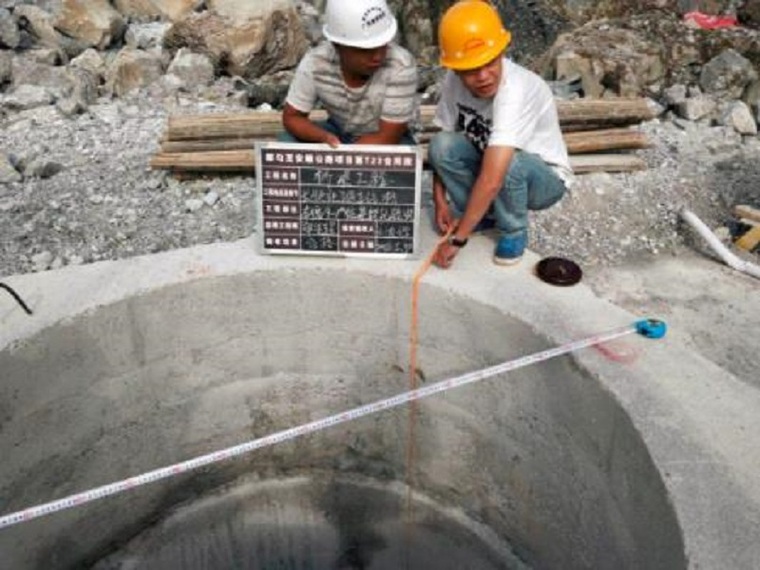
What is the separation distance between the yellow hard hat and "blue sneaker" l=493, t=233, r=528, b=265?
90 centimetres

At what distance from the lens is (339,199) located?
3812 mm

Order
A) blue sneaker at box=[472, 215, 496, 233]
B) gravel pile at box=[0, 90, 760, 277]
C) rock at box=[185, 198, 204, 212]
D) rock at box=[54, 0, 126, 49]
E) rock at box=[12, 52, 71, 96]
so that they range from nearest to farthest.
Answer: blue sneaker at box=[472, 215, 496, 233]
gravel pile at box=[0, 90, 760, 277]
rock at box=[185, 198, 204, 212]
rock at box=[12, 52, 71, 96]
rock at box=[54, 0, 126, 49]

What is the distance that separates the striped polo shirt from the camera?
3777 mm

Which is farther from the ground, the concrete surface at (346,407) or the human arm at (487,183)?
the human arm at (487,183)

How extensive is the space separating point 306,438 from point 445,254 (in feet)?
4.75

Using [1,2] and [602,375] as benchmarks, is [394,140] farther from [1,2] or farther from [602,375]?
[1,2]

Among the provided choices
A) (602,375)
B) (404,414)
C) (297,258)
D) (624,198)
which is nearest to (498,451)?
(404,414)

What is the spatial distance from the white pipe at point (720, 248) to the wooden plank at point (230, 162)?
0.70 metres

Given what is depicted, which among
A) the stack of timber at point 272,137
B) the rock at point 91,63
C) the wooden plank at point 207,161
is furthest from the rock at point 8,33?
the wooden plank at point 207,161

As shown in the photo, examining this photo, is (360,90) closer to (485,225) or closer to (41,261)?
(485,225)

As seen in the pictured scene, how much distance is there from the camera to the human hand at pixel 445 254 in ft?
12.5

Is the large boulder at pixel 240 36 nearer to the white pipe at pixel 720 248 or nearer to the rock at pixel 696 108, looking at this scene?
the rock at pixel 696 108

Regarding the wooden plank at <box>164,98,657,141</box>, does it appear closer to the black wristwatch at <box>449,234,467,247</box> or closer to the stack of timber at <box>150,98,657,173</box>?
the stack of timber at <box>150,98,657,173</box>

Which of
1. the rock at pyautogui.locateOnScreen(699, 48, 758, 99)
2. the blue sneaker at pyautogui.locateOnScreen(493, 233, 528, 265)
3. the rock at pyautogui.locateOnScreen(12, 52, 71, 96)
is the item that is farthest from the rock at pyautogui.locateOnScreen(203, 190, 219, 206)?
the rock at pyautogui.locateOnScreen(699, 48, 758, 99)
